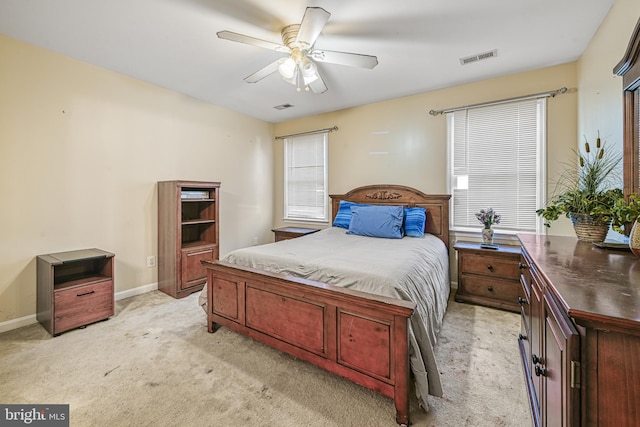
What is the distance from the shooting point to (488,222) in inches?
123

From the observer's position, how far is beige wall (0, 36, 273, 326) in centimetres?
251

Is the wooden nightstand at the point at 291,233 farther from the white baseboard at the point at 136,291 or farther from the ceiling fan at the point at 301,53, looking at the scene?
the ceiling fan at the point at 301,53

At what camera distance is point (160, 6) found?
80.7 inches

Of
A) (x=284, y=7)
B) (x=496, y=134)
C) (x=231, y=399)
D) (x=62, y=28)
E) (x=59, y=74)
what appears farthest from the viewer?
(x=496, y=134)

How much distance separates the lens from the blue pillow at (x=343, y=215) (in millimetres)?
3914

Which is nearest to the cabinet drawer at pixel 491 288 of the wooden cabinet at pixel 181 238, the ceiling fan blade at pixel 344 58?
the ceiling fan blade at pixel 344 58

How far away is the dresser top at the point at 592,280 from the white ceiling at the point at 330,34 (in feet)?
5.95

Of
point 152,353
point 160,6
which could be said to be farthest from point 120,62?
point 152,353

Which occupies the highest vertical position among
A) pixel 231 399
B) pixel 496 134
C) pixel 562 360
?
pixel 496 134

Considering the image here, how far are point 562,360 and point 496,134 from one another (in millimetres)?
3068

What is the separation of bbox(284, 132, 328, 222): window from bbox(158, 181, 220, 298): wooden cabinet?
64.3 inches

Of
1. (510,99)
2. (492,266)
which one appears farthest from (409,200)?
(510,99)

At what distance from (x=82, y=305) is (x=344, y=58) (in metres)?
3.19

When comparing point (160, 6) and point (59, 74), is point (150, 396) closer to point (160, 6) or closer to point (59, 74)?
point (160, 6)
